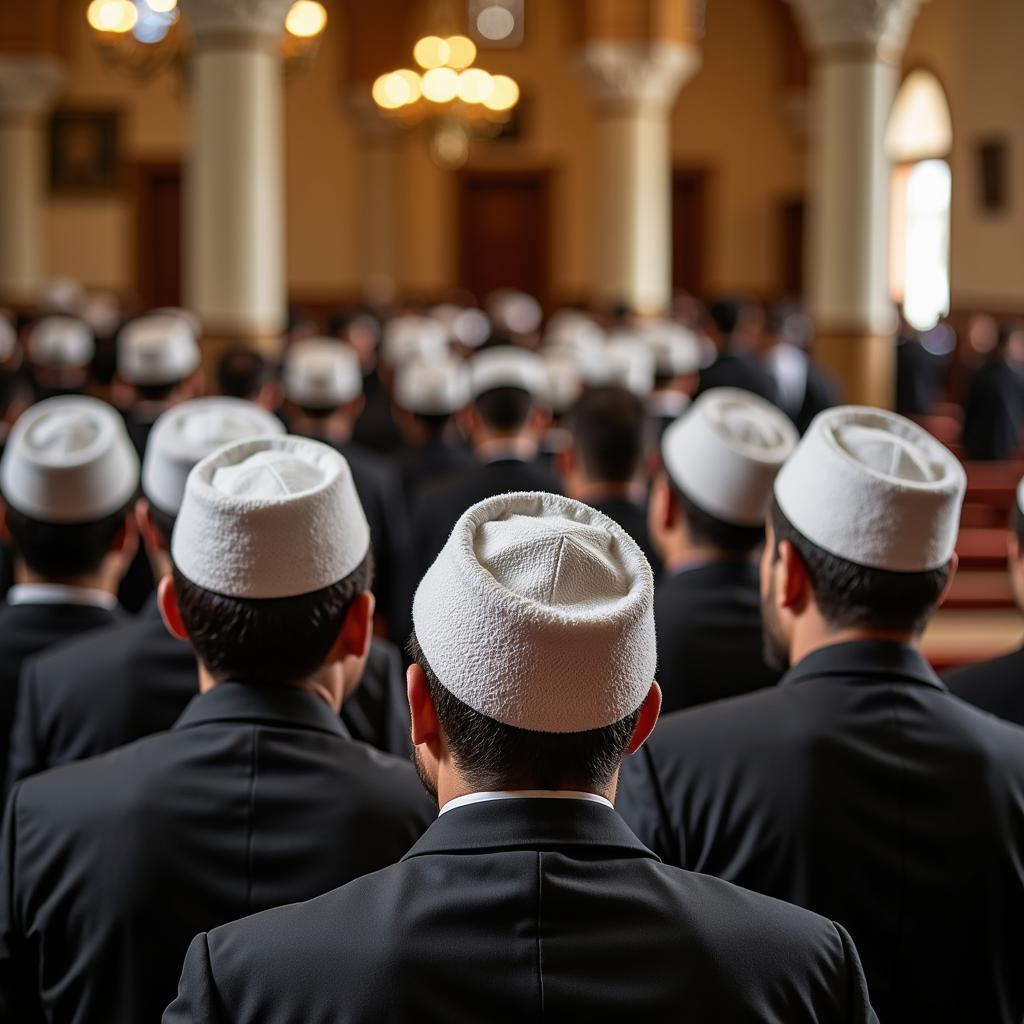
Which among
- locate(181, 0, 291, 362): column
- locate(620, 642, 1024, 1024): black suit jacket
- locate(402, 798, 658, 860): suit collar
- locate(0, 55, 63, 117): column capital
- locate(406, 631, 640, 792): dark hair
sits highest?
locate(0, 55, 63, 117): column capital

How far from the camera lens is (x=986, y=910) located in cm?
226

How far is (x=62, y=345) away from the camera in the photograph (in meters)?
9.73

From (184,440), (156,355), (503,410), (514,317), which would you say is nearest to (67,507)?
(184,440)

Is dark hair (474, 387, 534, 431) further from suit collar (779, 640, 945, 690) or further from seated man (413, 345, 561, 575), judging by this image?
suit collar (779, 640, 945, 690)

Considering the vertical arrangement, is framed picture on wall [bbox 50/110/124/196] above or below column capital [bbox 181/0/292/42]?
above

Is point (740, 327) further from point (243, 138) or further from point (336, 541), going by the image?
point (336, 541)

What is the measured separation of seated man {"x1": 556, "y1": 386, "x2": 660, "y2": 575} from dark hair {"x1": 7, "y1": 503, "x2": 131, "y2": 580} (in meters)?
1.73

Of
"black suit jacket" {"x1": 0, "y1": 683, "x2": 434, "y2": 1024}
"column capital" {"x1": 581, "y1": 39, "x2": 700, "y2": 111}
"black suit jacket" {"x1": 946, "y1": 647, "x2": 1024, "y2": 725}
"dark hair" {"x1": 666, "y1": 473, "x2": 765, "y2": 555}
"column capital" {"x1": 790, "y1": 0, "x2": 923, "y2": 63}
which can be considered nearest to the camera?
"black suit jacket" {"x1": 0, "y1": 683, "x2": 434, "y2": 1024}

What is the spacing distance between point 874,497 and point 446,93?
12.0 m

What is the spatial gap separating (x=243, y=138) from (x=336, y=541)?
844 centimetres

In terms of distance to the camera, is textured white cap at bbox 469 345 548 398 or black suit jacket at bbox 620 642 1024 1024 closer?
black suit jacket at bbox 620 642 1024 1024

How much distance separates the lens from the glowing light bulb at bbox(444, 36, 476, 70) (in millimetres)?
13508

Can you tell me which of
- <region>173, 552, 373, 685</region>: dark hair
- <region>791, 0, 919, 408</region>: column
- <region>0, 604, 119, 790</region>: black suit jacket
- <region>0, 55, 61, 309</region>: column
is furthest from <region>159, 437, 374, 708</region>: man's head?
<region>0, 55, 61, 309</region>: column

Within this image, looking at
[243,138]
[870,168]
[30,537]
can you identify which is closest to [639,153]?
[870,168]
